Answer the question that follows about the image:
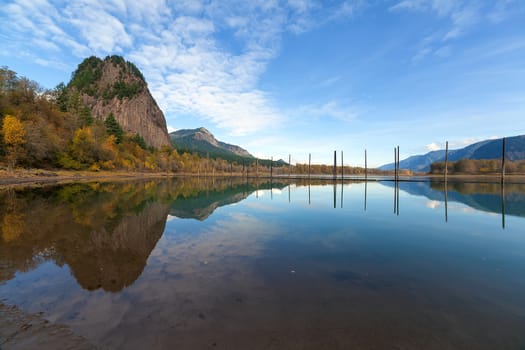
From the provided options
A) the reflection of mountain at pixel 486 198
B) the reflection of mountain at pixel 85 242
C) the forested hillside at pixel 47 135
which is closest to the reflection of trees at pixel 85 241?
the reflection of mountain at pixel 85 242

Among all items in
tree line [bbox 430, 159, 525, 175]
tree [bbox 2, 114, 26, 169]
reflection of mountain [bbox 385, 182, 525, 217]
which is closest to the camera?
reflection of mountain [bbox 385, 182, 525, 217]

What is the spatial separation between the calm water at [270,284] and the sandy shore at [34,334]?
5.8 inches

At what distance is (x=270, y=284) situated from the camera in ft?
17.0

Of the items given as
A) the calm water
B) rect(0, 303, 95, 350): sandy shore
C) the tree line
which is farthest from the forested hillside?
the tree line

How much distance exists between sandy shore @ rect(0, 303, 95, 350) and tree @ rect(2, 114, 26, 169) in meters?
53.2

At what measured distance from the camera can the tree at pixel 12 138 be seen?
1565 inches

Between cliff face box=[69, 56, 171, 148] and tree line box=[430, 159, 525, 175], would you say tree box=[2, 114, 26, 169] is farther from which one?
tree line box=[430, 159, 525, 175]

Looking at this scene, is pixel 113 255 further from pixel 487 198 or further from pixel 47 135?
pixel 47 135

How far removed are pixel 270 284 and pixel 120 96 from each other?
6400 inches

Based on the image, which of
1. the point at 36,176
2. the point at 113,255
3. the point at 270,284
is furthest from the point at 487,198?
the point at 36,176

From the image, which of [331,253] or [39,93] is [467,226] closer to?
Answer: [331,253]

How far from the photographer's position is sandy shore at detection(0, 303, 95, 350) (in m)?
3.12

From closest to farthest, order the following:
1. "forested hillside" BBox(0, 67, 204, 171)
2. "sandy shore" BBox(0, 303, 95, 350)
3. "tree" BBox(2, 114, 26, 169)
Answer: "sandy shore" BBox(0, 303, 95, 350) < "tree" BBox(2, 114, 26, 169) < "forested hillside" BBox(0, 67, 204, 171)

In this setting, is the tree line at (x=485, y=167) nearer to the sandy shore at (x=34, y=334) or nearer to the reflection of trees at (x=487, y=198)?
the reflection of trees at (x=487, y=198)
